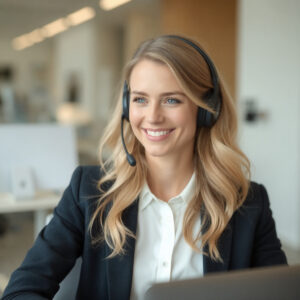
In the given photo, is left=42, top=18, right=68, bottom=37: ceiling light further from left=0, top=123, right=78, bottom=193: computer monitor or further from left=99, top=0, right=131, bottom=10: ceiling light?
left=0, top=123, right=78, bottom=193: computer monitor

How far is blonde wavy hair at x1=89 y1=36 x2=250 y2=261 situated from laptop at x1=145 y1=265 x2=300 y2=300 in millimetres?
520

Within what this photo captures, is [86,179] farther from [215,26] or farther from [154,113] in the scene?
[215,26]

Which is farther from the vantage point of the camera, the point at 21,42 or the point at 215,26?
the point at 21,42

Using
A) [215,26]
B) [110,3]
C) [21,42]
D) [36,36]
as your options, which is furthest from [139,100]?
[21,42]

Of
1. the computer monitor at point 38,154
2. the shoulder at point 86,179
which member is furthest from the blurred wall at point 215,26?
the shoulder at point 86,179

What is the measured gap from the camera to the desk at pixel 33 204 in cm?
265

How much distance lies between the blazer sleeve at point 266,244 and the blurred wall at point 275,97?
2.54 m

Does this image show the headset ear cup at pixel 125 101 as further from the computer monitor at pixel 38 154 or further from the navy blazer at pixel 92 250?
the computer monitor at pixel 38 154

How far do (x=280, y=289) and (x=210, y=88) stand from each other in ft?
2.33

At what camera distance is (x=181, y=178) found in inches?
52.9

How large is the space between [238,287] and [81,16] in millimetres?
8948

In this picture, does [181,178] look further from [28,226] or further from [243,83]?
[28,226]

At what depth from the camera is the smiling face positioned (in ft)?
3.90

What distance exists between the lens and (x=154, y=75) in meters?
1.19
